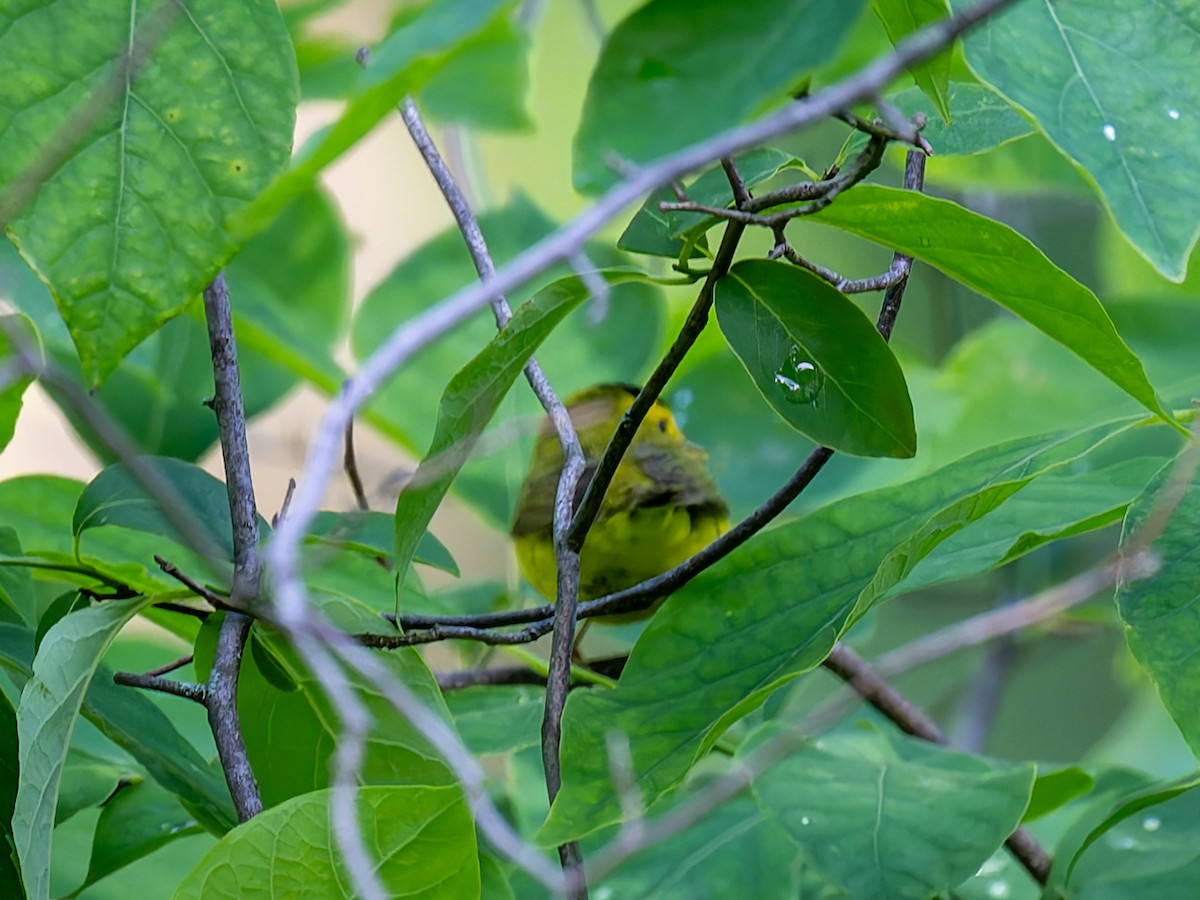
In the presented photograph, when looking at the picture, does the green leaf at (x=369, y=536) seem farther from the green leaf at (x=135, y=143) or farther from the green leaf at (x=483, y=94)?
the green leaf at (x=483, y=94)

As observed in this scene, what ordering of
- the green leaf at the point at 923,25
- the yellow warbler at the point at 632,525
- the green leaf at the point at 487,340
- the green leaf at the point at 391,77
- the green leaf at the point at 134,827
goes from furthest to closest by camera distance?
the yellow warbler at the point at 632,525 < the green leaf at the point at 487,340 < the green leaf at the point at 134,827 < the green leaf at the point at 923,25 < the green leaf at the point at 391,77

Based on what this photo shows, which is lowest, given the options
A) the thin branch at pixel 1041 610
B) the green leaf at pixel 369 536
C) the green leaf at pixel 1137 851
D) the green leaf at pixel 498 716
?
the green leaf at pixel 1137 851

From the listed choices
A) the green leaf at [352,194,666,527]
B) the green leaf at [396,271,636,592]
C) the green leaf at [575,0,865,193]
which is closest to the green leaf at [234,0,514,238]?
the green leaf at [575,0,865,193]

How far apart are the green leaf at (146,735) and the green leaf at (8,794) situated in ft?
0.06

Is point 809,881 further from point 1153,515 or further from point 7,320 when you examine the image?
point 7,320

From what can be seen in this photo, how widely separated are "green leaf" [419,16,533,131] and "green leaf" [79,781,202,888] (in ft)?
2.36

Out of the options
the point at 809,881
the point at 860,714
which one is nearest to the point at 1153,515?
the point at 809,881

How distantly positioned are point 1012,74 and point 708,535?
88cm

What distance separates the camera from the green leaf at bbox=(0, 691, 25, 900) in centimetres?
50

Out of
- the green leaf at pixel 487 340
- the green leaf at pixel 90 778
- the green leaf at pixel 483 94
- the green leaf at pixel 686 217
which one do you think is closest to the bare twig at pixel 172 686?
the green leaf at pixel 90 778

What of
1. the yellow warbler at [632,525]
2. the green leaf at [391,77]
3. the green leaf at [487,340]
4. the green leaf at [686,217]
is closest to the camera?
the green leaf at [391,77]

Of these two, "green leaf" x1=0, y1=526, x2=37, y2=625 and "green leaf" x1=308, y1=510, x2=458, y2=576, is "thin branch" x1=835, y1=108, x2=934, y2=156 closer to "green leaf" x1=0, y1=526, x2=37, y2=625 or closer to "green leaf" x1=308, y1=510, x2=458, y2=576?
"green leaf" x1=308, y1=510, x2=458, y2=576

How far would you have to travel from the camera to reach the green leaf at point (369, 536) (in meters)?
0.56

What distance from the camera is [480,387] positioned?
1.46 feet
